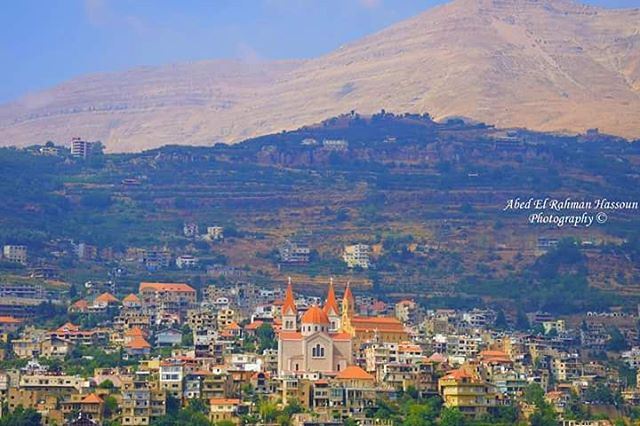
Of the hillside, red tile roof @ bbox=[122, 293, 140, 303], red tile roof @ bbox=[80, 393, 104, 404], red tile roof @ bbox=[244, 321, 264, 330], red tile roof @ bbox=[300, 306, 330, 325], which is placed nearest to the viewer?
red tile roof @ bbox=[80, 393, 104, 404]

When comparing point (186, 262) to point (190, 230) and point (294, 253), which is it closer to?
point (294, 253)

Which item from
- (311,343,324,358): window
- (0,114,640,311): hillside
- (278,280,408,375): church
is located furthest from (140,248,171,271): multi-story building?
(311,343,324,358): window

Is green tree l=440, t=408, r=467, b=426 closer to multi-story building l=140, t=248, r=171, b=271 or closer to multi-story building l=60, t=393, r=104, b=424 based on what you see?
multi-story building l=60, t=393, r=104, b=424

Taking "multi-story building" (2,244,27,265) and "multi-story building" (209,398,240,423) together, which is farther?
"multi-story building" (2,244,27,265)

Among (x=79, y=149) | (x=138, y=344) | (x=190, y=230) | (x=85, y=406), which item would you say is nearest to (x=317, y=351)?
(x=85, y=406)

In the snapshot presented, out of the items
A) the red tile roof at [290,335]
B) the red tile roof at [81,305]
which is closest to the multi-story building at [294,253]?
the red tile roof at [81,305]

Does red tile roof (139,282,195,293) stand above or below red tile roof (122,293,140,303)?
above

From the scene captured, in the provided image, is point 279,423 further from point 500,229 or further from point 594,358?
point 500,229

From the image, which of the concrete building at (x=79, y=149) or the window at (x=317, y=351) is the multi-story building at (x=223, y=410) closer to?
the window at (x=317, y=351)
